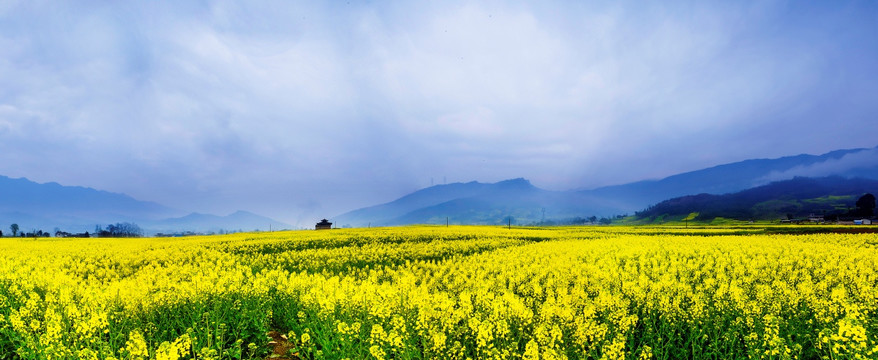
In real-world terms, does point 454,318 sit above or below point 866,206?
below

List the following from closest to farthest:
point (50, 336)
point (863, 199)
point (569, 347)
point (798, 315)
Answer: point (50, 336)
point (569, 347)
point (798, 315)
point (863, 199)

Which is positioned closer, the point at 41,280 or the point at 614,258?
the point at 41,280

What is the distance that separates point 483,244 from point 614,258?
12762 mm

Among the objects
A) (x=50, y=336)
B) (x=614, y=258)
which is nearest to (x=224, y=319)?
(x=50, y=336)

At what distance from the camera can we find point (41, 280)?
12734 mm

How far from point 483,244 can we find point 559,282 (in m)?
18.4

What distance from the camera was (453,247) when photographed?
27281 millimetres

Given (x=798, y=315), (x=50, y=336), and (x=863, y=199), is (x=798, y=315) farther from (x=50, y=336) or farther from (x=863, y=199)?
(x=863, y=199)

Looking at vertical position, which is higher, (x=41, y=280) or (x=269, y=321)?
(x=41, y=280)

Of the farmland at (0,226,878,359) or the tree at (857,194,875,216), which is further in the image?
the tree at (857,194,875,216)

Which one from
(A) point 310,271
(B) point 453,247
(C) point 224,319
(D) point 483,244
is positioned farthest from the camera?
(D) point 483,244

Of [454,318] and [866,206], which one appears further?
[866,206]

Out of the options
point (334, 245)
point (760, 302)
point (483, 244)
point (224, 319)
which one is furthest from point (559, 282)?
point (334, 245)

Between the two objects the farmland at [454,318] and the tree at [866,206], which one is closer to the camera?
the farmland at [454,318]
